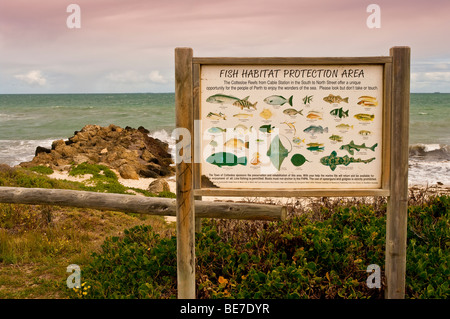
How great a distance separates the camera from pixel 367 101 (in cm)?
434

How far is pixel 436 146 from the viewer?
26422 millimetres

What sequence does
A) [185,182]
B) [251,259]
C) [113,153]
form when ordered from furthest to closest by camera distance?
[113,153], [251,259], [185,182]

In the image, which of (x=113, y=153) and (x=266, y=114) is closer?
(x=266, y=114)

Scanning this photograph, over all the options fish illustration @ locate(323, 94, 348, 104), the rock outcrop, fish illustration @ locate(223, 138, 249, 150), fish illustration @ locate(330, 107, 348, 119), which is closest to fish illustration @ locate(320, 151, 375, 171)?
fish illustration @ locate(330, 107, 348, 119)

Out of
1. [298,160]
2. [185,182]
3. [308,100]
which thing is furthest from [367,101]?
[185,182]

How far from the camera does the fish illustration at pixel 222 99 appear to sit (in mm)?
4277

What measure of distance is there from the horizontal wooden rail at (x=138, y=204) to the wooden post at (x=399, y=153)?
1093mm

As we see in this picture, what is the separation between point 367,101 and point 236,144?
50.4 inches

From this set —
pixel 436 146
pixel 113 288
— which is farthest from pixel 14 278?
pixel 436 146

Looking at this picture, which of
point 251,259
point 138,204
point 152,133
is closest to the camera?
point 251,259

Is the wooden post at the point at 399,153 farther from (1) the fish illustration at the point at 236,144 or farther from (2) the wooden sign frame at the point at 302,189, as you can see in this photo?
(1) the fish illustration at the point at 236,144

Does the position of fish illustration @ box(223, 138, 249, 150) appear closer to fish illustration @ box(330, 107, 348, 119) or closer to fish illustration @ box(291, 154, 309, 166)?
fish illustration @ box(291, 154, 309, 166)

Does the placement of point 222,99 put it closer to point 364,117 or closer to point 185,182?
point 185,182

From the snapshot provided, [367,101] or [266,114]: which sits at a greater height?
[367,101]
